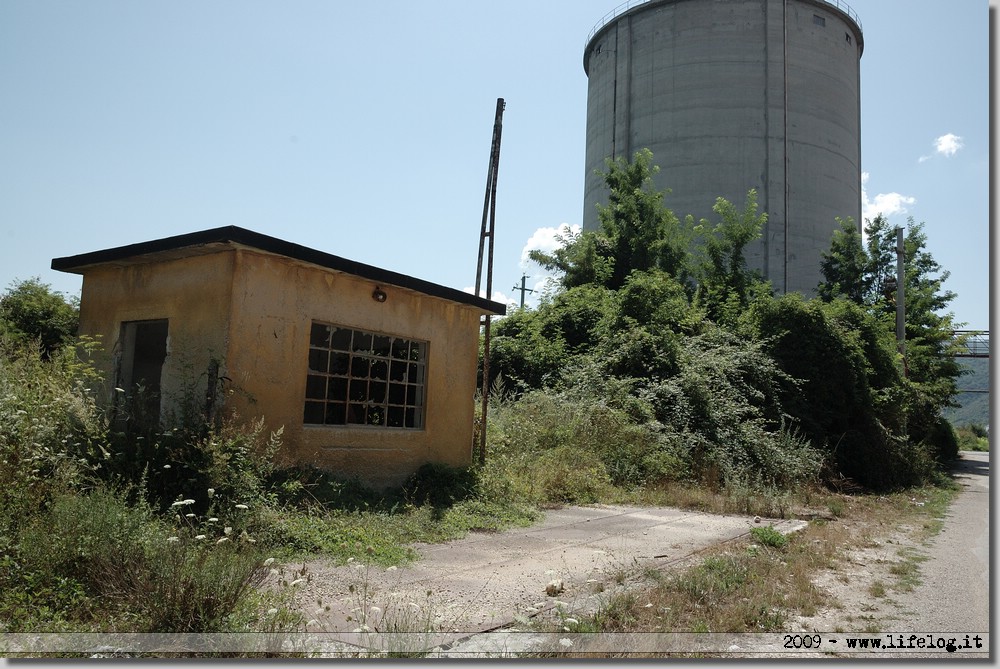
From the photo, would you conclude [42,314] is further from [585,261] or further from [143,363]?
[585,261]

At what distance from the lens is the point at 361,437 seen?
30.2 ft

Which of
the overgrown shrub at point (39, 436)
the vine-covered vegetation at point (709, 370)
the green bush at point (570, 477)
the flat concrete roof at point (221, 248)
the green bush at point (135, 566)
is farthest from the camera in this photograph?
the vine-covered vegetation at point (709, 370)

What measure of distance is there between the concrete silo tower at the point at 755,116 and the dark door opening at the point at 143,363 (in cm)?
2461

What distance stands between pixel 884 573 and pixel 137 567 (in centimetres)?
637

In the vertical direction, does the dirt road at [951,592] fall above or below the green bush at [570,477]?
below

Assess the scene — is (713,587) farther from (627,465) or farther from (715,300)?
(715,300)

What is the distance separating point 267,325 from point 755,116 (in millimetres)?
27673

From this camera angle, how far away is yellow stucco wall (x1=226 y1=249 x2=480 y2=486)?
8062 mm

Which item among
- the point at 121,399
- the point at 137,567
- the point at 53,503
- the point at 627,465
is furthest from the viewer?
the point at 627,465

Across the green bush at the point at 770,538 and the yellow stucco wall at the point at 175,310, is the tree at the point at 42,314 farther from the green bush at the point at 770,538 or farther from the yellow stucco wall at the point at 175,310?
the green bush at the point at 770,538

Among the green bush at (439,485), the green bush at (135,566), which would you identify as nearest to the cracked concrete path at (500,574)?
the green bush at (135,566)

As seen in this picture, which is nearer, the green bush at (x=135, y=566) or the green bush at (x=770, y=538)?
the green bush at (x=135, y=566)

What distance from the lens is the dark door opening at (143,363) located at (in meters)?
7.94

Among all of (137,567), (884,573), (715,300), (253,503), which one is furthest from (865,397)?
(137,567)
